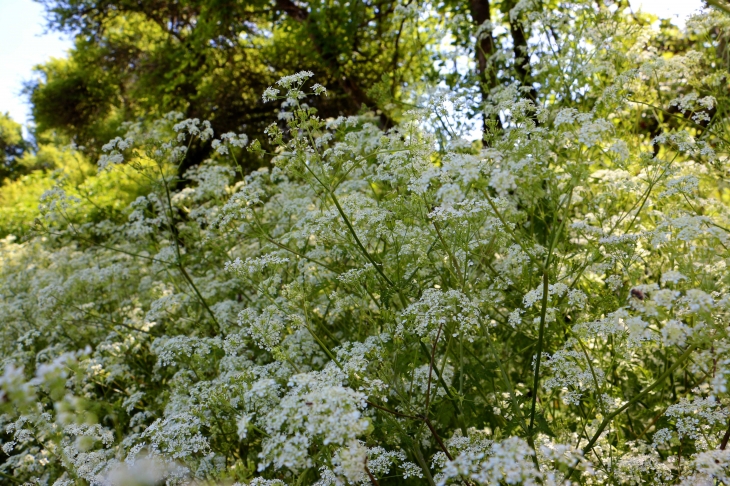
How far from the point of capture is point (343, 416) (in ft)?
6.49

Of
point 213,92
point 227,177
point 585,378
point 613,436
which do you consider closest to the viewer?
point 585,378

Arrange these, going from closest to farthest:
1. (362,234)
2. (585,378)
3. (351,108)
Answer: (585,378), (362,234), (351,108)

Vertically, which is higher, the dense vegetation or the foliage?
the foliage

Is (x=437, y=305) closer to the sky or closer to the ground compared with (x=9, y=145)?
closer to the ground

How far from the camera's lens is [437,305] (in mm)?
2838

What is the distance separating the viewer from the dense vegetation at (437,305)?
2.46 meters

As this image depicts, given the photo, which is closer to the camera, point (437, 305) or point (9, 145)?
point (437, 305)

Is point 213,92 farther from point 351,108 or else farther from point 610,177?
point 610,177

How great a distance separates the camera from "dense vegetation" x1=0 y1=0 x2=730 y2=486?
2.46 metres

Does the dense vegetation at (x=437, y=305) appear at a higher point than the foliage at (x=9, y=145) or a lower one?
lower

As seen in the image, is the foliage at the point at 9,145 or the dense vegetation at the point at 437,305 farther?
the foliage at the point at 9,145

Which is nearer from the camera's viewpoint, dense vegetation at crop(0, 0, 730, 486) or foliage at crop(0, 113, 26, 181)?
dense vegetation at crop(0, 0, 730, 486)

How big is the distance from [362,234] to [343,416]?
5.82ft

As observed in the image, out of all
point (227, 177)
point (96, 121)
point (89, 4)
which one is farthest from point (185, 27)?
point (227, 177)
